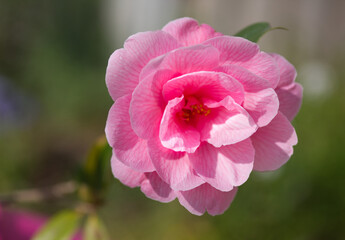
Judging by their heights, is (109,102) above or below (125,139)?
below

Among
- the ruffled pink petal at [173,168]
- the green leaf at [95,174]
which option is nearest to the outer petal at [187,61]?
the ruffled pink petal at [173,168]

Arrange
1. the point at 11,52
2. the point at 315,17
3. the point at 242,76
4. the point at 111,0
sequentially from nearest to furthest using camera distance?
the point at 242,76 → the point at 315,17 → the point at 11,52 → the point at 111,0

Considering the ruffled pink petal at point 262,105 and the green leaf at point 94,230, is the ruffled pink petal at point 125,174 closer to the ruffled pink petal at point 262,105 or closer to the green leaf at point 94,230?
the ruffled pink petal at point 262,105

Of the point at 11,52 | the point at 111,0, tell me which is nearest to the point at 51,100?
the point at 11,52

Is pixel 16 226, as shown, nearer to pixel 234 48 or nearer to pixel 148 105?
pixel 148 105

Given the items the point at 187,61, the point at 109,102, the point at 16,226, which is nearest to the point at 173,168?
the point at 187,61

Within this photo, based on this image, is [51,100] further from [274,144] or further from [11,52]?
[274,144]
